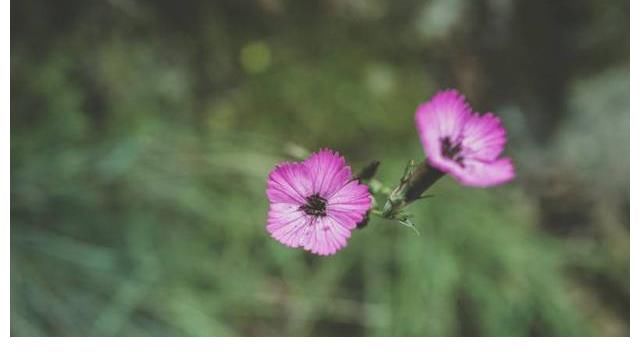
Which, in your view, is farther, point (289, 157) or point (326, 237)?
point (289, 157)

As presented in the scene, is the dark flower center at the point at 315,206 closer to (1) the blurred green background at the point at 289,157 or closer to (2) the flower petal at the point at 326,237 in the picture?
(2) the flower petal at the point at 326,237

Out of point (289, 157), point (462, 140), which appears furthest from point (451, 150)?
point (289, 157)

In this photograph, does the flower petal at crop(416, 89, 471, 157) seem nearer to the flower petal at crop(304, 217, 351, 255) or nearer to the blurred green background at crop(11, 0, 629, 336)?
the flower petal at crop(304, 217, 351, 255)

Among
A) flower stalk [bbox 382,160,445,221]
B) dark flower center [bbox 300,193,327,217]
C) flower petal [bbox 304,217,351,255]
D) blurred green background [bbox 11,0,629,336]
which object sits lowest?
flower petal [bbox 304,217,351,255]

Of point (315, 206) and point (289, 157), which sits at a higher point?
point (289, 157)

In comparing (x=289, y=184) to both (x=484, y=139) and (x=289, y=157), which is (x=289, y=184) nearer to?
(x=484, y=139)

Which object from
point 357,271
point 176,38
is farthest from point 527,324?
point 176,38

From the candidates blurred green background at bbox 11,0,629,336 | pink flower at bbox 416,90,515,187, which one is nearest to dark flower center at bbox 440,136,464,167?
pink flower at bbox 416,90,515,187
